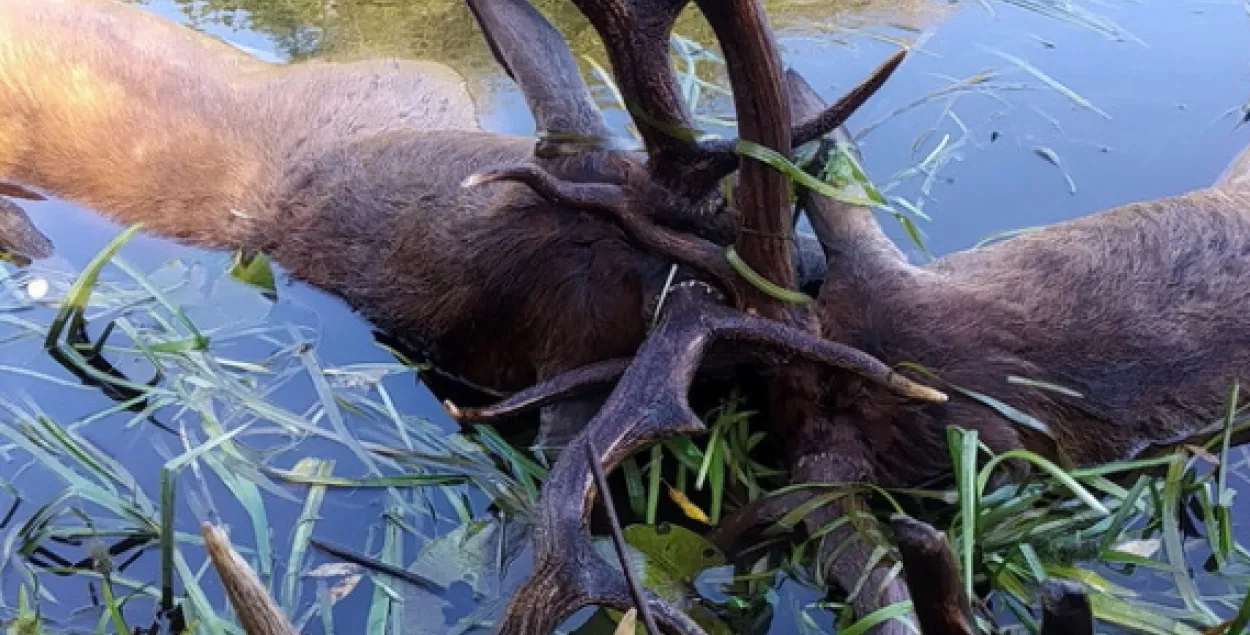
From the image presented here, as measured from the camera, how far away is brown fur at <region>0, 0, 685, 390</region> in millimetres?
2072

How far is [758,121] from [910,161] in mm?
1044

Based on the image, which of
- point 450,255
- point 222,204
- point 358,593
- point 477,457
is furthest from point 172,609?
point 222,204

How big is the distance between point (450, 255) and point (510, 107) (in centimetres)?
108

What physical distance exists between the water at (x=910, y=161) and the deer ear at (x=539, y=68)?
→ 529 millimetres

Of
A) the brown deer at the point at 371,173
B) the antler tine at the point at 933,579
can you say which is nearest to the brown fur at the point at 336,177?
the brown deer at the point at 371,173

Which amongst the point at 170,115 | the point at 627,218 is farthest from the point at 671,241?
the point at 170,115

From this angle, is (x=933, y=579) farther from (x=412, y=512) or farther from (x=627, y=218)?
(x=412, y=512)

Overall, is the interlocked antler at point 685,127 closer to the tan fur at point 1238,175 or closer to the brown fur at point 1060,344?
the brown fur at point 1060,344

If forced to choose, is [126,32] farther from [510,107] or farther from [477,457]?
[477,457]

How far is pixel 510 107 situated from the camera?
3.22m

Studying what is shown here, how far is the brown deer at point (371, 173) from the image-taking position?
2039 millimetres

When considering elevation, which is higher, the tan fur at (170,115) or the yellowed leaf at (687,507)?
the tan fur at (170,115)

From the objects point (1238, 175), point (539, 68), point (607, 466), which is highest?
point (539, 68)

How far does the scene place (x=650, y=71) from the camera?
169 centimetres
